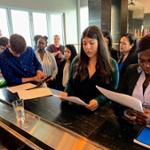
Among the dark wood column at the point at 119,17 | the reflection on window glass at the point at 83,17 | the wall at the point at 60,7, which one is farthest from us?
the reflection on window glass at the point at 83,17

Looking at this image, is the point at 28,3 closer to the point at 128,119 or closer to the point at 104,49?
the point at 104,49

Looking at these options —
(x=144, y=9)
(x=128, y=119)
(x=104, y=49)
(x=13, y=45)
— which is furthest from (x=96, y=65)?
(x=144, y=9)

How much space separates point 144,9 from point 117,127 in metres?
4.17

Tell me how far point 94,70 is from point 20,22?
16.1ft

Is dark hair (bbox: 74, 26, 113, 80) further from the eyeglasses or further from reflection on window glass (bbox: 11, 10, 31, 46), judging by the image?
reflection on window glass (bbox: 11, 10, 31, 46)

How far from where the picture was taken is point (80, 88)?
139 cm

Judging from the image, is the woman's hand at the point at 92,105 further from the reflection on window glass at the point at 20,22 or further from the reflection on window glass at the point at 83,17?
the reflection on window glass at the point at 83,17

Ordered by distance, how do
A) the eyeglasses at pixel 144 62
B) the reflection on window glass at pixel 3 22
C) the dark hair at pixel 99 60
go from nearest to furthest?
the eyeglasses at pixel 144 62 < the dark hair at pixel 99 60 < the reflection on window glass at pixel 3 22

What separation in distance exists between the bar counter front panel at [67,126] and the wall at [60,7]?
183 inches

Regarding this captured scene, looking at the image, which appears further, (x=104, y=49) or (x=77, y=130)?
(x=104, y=49)

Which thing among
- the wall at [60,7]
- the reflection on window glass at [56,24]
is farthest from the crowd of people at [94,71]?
the reflection on window glass at [56,24]

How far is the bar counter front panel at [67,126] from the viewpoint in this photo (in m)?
0.83

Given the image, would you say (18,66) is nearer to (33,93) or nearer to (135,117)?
(33,93)

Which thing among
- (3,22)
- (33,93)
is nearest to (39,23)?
(3,22)
